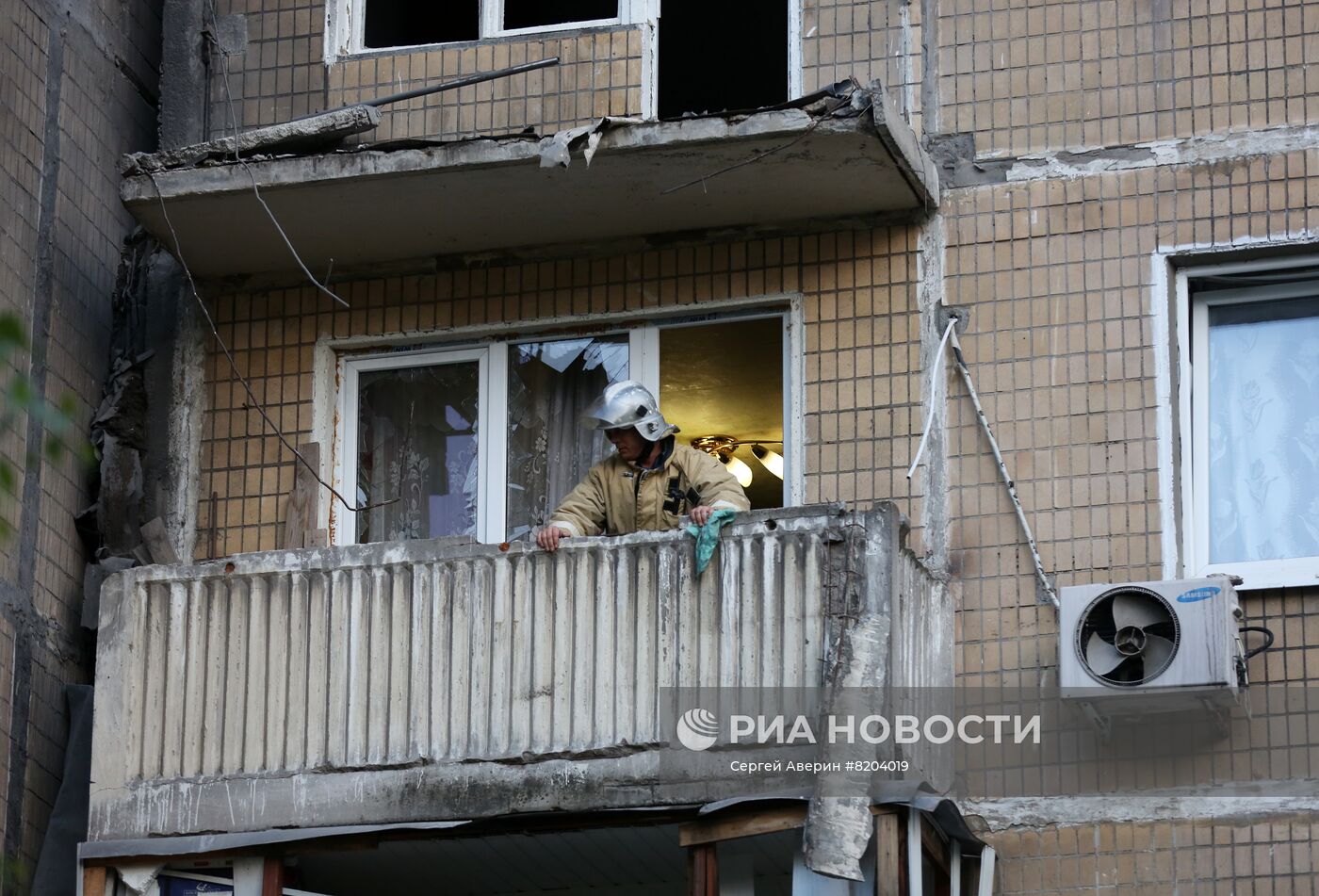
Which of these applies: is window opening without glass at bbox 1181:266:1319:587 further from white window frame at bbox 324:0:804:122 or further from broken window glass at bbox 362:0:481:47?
broken window glass at bbox 362:0:481:47

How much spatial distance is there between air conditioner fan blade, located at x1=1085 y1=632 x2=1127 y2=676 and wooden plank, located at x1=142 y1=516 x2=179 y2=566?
4.33 m

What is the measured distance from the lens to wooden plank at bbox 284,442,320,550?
408 inches

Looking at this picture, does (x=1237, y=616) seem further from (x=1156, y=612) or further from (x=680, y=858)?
(x=680, y=858)

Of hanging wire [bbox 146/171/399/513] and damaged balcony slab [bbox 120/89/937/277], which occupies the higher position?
damaged balcony slab [bbox 120/89/937/277]

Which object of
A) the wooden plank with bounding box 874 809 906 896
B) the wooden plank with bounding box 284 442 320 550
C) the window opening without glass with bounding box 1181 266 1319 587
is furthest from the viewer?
the wooden plank with bounding box 284 442 320 550

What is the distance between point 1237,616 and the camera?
8.87m

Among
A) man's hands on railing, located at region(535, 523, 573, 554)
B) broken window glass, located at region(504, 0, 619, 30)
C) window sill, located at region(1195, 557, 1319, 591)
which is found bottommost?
window sill, located at region(1195, 557, 1319, 591)

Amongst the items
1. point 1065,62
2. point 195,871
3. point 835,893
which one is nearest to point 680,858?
point 835,893

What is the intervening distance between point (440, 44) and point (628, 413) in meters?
2.39

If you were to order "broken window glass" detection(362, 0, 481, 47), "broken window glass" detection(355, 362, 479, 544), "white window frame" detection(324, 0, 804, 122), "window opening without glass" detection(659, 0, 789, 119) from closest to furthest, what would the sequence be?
"white window frame" detection(324, 0, 804, 122)
"broken window glass" detection(355, 362, 479, 544)
"broken window glass" detection(362, 0, 481, 47)
"window opening without glass" detection(659, 0, 789, 119)

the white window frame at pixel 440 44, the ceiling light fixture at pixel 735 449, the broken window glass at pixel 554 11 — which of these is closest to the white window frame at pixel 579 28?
the white window frame at pixel 440 44

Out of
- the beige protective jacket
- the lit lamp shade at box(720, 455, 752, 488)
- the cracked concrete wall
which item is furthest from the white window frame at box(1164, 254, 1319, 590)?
the cracked concrete wall

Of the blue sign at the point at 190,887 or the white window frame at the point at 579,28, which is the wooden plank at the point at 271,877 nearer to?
the blue sign at the point at 190,887

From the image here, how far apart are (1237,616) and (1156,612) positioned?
332mm
